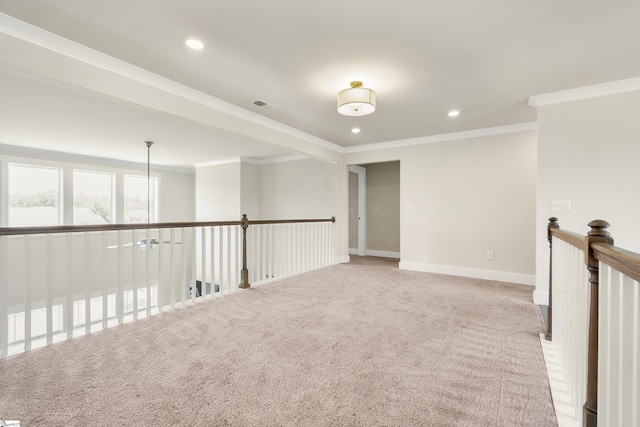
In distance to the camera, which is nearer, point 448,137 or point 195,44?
point 195,44

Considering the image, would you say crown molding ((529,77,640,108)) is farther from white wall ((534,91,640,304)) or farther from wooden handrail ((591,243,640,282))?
wooden handrail ((591,243,640,282))

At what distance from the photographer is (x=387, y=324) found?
2.68 meters

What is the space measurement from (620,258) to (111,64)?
11.2 feet

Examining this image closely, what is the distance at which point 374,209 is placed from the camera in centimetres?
723

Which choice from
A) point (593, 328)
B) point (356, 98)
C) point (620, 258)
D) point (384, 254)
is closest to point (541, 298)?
point (593, 328)

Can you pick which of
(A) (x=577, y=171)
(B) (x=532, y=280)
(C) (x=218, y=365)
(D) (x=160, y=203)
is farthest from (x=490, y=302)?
(D) (x=160, y=203)

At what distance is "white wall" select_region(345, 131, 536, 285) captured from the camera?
4383 millimetres

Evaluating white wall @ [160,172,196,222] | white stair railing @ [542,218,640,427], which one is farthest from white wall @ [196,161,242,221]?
white stair railing @ [542,218,640,427]

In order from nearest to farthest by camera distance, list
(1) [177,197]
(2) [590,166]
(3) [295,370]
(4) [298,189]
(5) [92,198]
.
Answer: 1. (3) [295,370]
2. (2) [590,166]
3. (5) [92,198]
4. (4) [298,189]
5. (1) [177,197]

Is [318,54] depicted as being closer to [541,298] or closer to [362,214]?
[541,298]

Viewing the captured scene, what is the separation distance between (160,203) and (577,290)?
8.26m

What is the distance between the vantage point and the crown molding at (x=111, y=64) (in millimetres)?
2078

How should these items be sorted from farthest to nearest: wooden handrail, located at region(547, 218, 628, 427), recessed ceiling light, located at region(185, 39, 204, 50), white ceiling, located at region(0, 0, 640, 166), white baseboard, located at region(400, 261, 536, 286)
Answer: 1. white baseboard, located at region(400, 261, 536, 286)
2. recessed ceiling light, located at region(185, 39, 204, 50)
3. white ceiling, located at region(0, 0, 640, 166)
4. wooden handrail, located at region(547, 218, 628, 427)

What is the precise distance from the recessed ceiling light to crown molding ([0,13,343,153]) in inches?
27.8
